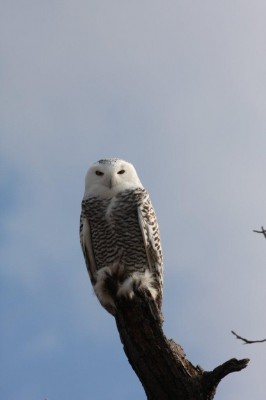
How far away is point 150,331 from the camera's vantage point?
4820 millimetres

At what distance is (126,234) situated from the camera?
5.93 metres

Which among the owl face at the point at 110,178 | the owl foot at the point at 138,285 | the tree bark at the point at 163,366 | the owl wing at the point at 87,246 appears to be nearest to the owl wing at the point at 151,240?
the owl foot at the point at 138,285

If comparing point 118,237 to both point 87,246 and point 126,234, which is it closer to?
point 126,234

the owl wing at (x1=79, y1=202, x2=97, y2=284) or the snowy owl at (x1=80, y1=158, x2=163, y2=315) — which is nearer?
the snowy owl at (x1=80, y1=158, x2=163, y2=315)

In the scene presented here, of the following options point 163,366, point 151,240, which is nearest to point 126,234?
point 151,240

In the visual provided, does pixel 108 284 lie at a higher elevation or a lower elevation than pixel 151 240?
lower

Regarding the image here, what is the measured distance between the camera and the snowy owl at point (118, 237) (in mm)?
5711

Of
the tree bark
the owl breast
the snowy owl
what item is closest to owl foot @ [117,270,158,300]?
the snowy owl

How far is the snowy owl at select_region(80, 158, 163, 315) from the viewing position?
571cm

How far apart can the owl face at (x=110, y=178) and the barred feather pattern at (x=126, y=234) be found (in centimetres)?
8

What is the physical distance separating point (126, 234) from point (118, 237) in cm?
8

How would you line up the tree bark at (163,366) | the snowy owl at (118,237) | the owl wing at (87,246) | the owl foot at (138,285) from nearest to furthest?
1. the tree bark at (163,366)
2. the owl foot at (138,285)
3. the snowy owl at (118,237)
4. the owl wing at (87,246)

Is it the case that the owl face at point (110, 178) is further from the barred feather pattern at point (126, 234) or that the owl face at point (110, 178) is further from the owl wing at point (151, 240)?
the owl wing at point (151, 240)

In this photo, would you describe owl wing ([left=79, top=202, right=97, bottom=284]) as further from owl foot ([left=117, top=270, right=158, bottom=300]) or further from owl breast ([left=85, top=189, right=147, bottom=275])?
owl foot ([left=117, top=270, right=158, bottom=300])
